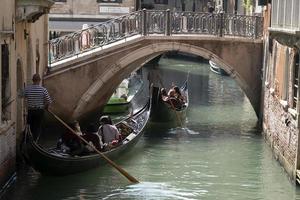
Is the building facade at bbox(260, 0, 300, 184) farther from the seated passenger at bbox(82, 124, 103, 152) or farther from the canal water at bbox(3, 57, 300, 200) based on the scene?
the seated passenger at bbox(82, 124, 103, 152)

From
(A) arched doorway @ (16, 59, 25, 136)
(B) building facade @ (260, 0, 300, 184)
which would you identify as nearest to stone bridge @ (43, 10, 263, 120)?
(B) building facade @ (260, 0, 300, 184)

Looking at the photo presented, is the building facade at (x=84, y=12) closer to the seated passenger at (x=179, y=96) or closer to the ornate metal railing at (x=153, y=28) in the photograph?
the seated passenger at (x=179, y=96)

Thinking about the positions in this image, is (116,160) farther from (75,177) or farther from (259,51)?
(259,51)

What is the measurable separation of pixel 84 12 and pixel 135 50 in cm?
546

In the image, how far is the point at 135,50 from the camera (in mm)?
12398

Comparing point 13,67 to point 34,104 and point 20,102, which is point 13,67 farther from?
point 20,102

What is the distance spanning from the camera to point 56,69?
39.3 feet

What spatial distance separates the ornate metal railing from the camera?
1218cm

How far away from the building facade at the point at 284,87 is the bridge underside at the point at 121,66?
41.9 inches

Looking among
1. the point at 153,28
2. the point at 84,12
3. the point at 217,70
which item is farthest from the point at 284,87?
the point at 217,70

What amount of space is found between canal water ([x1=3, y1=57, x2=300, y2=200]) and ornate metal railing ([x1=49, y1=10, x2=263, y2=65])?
5.90ft

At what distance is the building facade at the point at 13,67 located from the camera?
26.0ft

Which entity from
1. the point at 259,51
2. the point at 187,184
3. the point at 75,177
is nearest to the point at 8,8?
the point at 75,177

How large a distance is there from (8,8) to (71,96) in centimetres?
416
